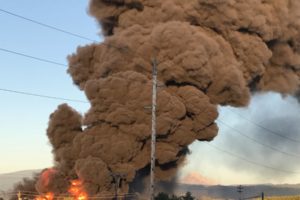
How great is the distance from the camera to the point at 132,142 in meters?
45.1

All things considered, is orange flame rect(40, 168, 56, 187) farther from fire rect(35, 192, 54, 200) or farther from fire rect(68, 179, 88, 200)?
fire rect(68, 179, 88, 200)

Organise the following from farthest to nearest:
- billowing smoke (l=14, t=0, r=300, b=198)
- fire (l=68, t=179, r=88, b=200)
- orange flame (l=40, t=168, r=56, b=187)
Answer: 1. orange flame (l=40, t=168, r=56, b=187)
2. billowing smoke (l=14, t=0, r=300, b=198)
3. fire (l=68, t=179, r=88, b=200)

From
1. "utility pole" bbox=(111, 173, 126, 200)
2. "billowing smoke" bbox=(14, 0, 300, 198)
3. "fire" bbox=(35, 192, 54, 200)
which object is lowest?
"fire" bbox=(35, 192, 54, 200)

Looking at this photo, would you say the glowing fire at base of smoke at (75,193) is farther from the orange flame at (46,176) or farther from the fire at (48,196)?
the orange flame at (46,176)

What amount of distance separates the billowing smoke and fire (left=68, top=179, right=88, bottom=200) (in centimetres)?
78

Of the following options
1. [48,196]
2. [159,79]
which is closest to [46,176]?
[48,196]

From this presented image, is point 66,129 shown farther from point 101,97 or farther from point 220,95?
point 220,95

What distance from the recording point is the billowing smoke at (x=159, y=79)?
1783 inches

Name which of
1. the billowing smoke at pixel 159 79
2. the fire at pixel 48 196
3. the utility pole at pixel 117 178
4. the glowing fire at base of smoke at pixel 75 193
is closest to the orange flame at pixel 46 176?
the billowing smoke at pixel 159 79

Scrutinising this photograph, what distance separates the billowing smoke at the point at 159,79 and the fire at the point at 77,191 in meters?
0.78

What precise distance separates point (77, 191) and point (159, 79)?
12691 millimetres

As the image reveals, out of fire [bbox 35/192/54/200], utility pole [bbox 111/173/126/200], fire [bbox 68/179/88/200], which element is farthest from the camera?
fire [bbox 35/192/54/200]

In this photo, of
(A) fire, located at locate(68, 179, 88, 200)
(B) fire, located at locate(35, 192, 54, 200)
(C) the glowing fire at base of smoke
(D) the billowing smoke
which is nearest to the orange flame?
(D) the billowing smoke

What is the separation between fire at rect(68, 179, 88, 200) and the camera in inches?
1725
